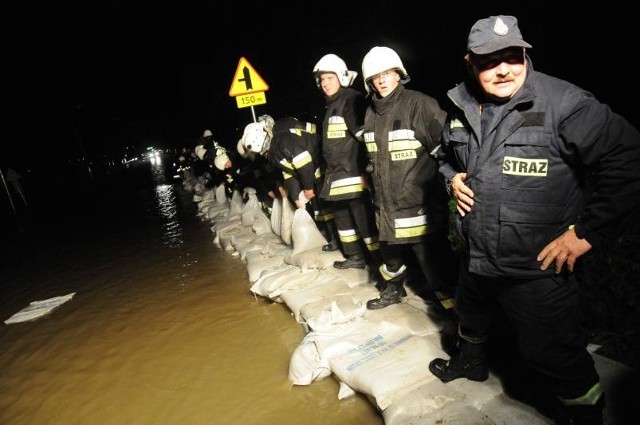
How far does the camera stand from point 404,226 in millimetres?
2426

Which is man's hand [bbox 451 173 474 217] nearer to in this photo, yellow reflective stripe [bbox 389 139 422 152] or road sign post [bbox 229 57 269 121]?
yellow reflective stripe [bbox 389 139 422 152]

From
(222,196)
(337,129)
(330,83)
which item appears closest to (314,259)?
(337,129)

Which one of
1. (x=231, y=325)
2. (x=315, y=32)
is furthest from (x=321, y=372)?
(x=315, y=32)

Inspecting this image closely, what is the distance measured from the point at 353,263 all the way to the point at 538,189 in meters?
2.38

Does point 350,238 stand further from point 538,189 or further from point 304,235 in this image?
point 538,189

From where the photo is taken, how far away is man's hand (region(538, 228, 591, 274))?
1.36 metres

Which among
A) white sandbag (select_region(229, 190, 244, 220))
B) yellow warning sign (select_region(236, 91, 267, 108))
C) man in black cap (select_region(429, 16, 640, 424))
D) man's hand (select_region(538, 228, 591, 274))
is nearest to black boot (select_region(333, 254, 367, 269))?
man in black cap (select_region(429, 16, 640, 424))

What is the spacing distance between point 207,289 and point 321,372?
7.89 ft

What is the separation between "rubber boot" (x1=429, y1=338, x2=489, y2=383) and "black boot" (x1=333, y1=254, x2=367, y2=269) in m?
1.70

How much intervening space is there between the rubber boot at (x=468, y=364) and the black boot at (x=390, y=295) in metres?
0.86

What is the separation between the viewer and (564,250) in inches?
54.3

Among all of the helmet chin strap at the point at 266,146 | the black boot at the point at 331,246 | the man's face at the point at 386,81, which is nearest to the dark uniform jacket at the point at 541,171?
the man's face at the point at 386,81

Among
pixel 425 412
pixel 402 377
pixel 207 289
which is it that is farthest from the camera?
pixel 207 289

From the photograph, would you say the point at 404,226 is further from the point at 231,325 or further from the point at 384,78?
the point at 231,325
